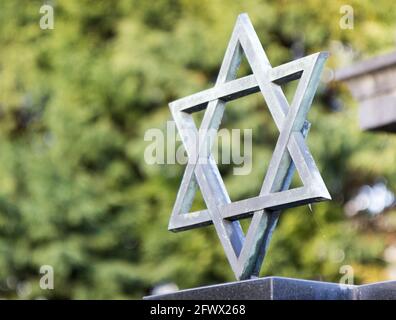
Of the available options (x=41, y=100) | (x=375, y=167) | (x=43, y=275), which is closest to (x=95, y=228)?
(x=43, y=275)

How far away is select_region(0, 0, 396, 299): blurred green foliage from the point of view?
43.9ft

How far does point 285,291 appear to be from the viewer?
13.9 ft

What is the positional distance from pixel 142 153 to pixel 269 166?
927 cm

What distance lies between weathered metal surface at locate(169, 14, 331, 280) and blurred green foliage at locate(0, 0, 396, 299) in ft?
26.3

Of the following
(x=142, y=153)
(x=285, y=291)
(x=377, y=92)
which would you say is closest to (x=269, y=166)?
(x=285, y=291)

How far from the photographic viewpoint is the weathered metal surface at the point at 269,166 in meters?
4.53

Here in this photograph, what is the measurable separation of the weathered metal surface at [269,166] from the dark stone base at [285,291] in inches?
6.6

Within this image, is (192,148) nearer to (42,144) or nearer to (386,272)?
(386,272)

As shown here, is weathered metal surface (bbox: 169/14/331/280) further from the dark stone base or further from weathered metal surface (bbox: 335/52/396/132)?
weathered metal surface (bbox: 335/52/396/132)

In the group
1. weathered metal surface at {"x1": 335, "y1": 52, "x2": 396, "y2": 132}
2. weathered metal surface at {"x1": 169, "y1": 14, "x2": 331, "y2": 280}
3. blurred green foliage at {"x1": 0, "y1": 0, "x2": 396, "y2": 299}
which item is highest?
blurred green foliage at {"x1": 0, "y1": 0, "x2": 396, "y2": 299}

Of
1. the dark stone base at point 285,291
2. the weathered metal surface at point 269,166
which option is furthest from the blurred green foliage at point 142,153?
the dark stone base at point 285,291

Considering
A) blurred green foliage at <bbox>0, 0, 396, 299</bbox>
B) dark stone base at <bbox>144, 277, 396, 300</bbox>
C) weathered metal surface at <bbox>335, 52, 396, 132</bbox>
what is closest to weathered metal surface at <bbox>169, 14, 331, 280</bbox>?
dark stone base at <bbox>144, 277, 396, 300</bbox>

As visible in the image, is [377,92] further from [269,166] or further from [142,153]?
[142,153]

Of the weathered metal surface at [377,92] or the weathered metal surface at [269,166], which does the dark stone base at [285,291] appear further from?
the weathered metal surface at [377,92]
